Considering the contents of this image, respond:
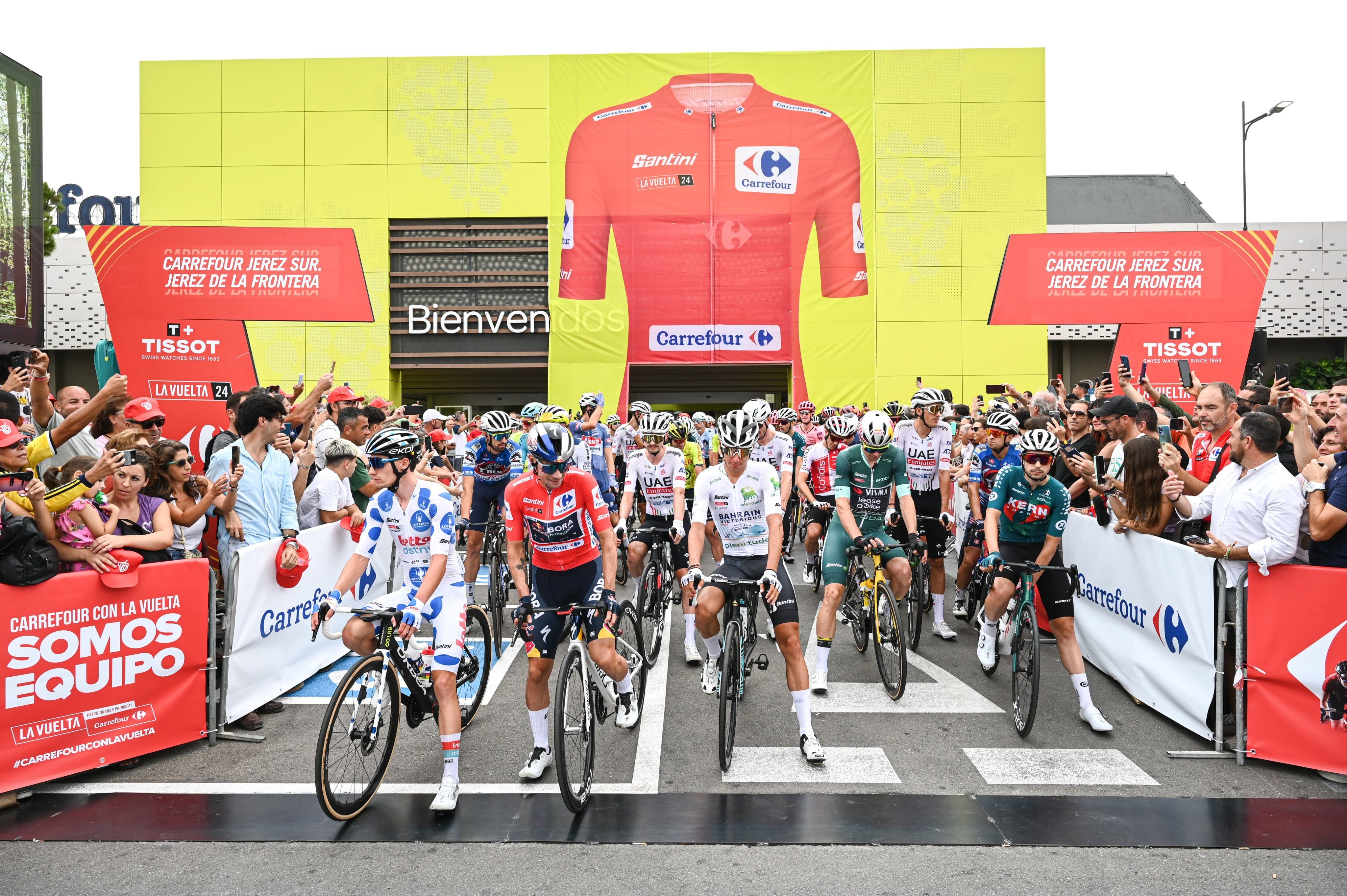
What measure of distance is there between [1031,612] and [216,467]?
241 inches

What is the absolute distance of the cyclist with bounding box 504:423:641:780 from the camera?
5.19m

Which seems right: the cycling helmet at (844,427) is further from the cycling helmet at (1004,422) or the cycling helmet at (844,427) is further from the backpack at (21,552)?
the backpack at (21,552)

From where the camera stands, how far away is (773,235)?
83.6 ft

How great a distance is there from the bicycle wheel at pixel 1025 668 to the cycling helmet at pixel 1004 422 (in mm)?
1896

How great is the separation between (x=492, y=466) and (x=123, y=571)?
440cm

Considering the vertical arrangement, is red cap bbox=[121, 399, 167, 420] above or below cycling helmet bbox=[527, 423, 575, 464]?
above

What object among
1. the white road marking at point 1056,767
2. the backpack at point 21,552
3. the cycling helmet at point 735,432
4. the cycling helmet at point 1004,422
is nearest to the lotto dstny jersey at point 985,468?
the cycling helmet at point 1004,422

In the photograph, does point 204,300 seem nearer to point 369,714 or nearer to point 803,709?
point 369,714

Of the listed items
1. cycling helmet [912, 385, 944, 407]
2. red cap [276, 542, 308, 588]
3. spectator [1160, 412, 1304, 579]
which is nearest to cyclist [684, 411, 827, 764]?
spectator [1160, 412, 1304, 579]

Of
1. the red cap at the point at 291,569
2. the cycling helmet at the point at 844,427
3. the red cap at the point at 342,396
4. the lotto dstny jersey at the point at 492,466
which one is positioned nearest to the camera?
the red cap at the point at 291,569

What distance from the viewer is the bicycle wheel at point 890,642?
6.65 metres

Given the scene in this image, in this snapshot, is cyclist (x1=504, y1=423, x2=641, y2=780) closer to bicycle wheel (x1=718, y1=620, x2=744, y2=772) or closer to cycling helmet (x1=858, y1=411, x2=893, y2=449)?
bicycle wheel (x1=718, y1=620, x2=744, y2=772)

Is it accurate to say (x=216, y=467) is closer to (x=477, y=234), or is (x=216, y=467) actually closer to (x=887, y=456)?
(x=887, y=456)

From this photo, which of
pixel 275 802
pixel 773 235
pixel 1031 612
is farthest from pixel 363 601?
pixel 773 235
